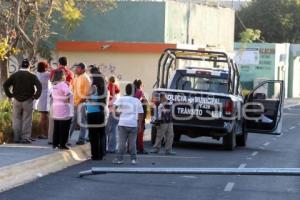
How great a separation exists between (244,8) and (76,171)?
242 feet

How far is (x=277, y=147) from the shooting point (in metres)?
22.6

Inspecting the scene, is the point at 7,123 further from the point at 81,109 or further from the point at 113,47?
the point at 113,47

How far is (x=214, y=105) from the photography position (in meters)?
19.7

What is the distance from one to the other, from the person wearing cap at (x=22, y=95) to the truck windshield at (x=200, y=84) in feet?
17.7

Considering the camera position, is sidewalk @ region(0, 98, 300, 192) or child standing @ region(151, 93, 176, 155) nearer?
sidewalk @ region(0, 98, 300, 192)

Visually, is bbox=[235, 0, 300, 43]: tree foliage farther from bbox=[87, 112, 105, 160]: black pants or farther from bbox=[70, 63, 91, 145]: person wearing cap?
bbox=[87, 112, 105, 160]: black pants

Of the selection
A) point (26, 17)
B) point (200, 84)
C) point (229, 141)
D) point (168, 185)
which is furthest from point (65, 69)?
point (26, 17)

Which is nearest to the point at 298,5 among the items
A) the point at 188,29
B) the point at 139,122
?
the point at 188,29

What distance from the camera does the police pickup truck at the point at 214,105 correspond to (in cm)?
1978

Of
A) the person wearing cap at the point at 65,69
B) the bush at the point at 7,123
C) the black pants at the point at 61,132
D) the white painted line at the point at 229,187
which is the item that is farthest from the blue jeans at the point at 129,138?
the white painted line at the point at 229,187

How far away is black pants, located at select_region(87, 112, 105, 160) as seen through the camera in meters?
16.0

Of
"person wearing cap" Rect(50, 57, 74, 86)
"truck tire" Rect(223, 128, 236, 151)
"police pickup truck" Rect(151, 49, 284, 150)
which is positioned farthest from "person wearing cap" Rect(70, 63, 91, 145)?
"truck tire" Rect(223, 128, 236, 151)

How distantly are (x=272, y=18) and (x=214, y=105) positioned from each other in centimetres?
6512

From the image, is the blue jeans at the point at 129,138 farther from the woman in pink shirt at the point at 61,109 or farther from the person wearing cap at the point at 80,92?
the person wearing cap at the point at 80,92
